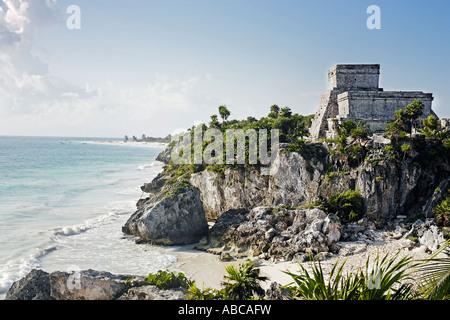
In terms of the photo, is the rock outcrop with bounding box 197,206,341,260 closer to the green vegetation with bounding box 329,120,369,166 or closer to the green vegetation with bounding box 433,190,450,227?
the green vegetation with bounding box 329,120,369,166

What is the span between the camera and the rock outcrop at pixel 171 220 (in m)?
21.1

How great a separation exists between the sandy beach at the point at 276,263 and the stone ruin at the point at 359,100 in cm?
1162

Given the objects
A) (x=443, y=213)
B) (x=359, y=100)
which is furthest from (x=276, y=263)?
(x=359, y=100)

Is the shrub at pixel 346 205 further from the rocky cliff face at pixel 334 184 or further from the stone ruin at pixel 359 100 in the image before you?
the stone ruin at pixel 359 100

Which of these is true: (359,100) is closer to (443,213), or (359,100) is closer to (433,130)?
(433,130)

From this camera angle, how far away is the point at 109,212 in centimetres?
2844

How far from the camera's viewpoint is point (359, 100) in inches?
1101

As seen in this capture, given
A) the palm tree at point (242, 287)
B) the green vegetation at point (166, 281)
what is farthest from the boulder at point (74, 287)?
the palm tree at point (242, 287)

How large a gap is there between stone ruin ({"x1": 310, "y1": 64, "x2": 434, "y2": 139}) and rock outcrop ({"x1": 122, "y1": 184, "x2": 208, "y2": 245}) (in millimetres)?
13305

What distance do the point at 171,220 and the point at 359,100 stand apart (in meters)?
18.6

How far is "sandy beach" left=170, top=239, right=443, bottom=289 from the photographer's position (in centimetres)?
1602

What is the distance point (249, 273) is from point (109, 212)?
2021 cm
